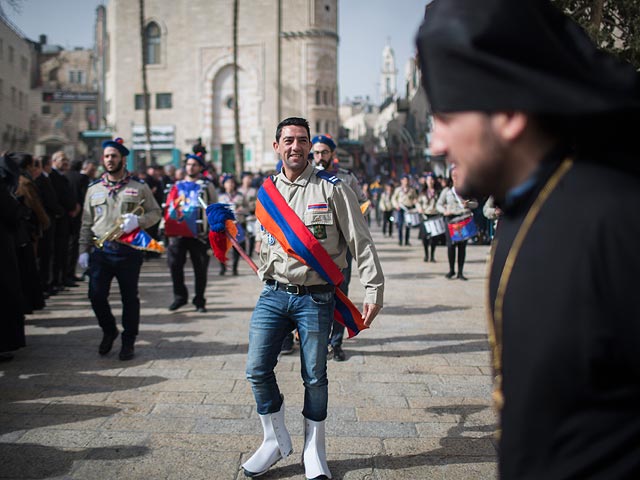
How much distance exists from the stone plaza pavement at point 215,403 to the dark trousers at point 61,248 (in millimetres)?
2271

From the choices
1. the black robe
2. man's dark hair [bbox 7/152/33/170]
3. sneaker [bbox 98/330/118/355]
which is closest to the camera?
the black robe

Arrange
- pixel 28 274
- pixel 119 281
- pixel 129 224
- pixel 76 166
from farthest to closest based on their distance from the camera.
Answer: pixel 76 166 → pixel 28 274 → pixel 119 281 → pixel 129 224

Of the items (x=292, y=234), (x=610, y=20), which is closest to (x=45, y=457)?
(x=292, y=234)

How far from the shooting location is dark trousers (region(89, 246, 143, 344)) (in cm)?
658

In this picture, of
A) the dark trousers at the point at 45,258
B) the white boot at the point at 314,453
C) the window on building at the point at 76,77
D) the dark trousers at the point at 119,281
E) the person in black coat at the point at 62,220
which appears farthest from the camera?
the window on building at the point at 76,77

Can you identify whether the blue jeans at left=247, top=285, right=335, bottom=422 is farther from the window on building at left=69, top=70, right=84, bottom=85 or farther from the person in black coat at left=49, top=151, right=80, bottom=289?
the window on building at left=69, top=70, right=84, bottom=85

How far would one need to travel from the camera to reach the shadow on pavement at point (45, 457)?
3902 millimetres

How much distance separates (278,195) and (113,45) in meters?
55.4

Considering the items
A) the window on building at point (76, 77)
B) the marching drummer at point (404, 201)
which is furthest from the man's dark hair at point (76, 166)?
the window on building at point (76, 77)

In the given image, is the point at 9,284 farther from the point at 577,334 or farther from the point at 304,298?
the point at 577,334

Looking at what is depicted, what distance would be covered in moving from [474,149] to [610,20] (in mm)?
8245

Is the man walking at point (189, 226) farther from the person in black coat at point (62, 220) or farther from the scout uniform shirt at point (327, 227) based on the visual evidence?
the scout uniform shirt at point (327, 227)

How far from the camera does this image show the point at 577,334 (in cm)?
121

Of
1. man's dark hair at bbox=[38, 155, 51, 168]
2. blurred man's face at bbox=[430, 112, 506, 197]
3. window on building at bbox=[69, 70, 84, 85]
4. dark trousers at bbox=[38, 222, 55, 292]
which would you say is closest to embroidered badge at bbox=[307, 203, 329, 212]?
blurred man's face at bbox=[430, 112, 506, 197]
